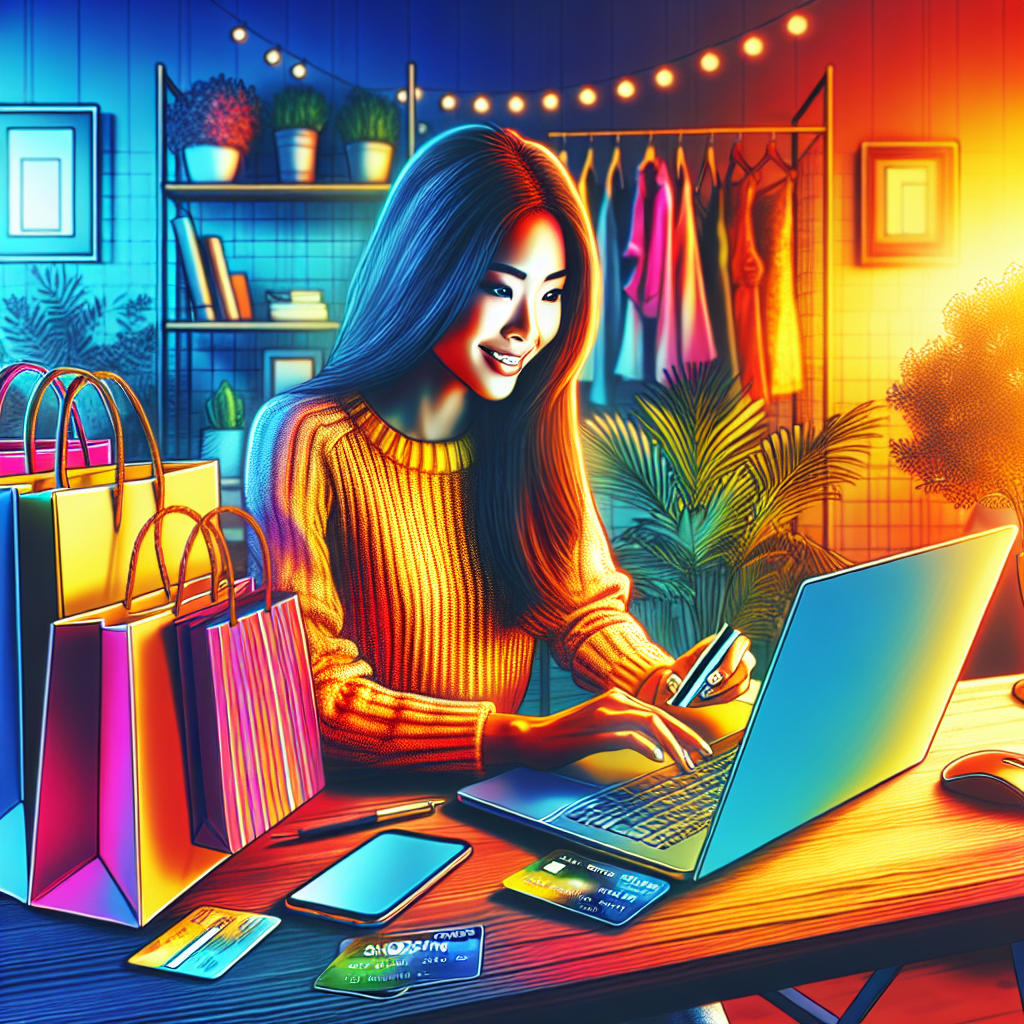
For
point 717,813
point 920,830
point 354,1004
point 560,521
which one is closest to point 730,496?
point 560,521

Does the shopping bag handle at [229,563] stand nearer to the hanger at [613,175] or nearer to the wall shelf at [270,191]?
the wall shelf at [270,191]

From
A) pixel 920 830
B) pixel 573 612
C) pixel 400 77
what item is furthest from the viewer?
pixel 400 77

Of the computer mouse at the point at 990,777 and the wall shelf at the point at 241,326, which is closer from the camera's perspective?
the computer mouse at the point at 990,777

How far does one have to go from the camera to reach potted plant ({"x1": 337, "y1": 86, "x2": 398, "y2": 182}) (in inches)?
106

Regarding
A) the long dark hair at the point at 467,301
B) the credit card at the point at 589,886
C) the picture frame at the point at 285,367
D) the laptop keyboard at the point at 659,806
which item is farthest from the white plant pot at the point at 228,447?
the credit card at the point at 589,886

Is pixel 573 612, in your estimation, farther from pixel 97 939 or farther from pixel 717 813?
pixel 97 939

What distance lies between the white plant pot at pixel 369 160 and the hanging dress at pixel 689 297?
917 mm

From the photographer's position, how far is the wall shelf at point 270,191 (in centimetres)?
268

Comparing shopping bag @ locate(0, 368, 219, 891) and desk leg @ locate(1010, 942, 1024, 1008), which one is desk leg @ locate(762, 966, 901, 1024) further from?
shopping bag @ locate(0, 368, 219, 891)

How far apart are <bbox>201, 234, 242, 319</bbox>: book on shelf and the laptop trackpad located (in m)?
2.30

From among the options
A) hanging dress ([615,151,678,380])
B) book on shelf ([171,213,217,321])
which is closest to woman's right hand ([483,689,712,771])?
hanging dress ([615,151,678,380])

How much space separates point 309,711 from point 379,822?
112 millimetres

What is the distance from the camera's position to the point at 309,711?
0.76m

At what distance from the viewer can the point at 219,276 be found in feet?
9.09
